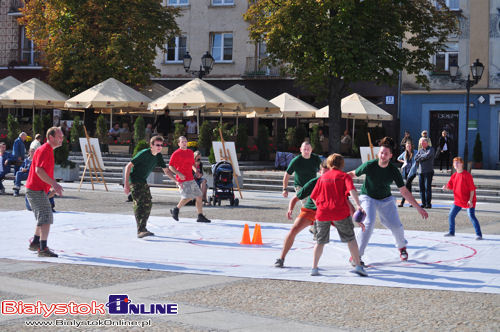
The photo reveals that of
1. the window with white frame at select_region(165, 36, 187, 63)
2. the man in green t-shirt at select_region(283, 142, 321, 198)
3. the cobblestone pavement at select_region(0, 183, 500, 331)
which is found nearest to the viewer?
the cobblestone pavement at select_region(0, 183, 500, 331)

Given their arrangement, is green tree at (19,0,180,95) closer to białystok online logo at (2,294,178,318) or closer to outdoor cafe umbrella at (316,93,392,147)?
outdoor cafe umbrella at (316,93,392,147)

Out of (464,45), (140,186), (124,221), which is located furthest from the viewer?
(464,45)

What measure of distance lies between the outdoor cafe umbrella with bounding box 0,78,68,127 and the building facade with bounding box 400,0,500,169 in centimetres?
1749

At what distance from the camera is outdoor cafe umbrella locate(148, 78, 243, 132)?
1120 inches

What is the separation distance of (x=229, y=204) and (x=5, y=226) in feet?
24.5

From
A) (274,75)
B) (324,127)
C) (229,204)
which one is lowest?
(229,204)

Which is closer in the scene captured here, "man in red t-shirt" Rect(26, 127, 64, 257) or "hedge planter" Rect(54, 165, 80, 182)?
"man in red t-shirt" Rect(26, 127, 64, 257)

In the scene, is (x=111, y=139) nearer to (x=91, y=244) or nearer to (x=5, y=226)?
(x=5, y=226)

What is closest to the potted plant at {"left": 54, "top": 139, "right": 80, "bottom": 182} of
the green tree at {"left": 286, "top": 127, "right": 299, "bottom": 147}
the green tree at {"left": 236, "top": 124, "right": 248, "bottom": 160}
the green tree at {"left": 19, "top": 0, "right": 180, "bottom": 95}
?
the green tree at {"left": 236, "top": 124, "right": 248, "bottom": 160}

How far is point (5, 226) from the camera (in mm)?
13781

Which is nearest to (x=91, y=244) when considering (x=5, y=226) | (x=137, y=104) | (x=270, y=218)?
(x=5, y=226)

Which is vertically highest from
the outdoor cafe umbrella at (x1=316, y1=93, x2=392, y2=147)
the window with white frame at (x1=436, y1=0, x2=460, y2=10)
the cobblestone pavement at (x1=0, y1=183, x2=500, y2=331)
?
the window with white frame at (x1=436, y1=0, x2=460, y2=10)

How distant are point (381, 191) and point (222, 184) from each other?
9.37m

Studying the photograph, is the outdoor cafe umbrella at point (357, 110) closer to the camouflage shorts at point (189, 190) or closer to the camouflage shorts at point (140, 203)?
the camouflage shorts at point (189, 190)
